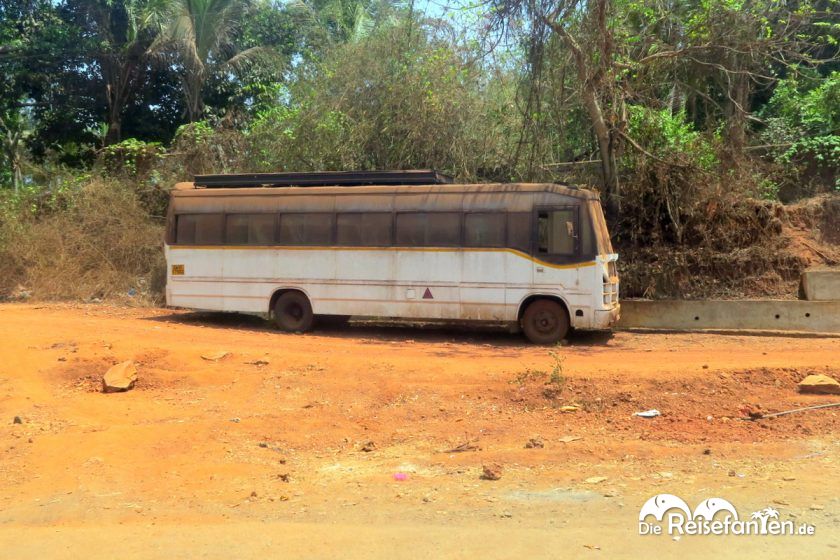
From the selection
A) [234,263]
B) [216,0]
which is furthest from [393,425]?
[216,0]

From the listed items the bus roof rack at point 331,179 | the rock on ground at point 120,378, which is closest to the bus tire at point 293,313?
the bus roof rack at point 331,179

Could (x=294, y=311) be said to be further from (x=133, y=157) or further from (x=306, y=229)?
(x=133, y=157)

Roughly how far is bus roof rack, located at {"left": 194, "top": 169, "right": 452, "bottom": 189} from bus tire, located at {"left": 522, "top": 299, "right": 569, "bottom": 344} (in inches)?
113

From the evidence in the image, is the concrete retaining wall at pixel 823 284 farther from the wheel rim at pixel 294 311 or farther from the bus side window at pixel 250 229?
the bus side window at pixel 250 229

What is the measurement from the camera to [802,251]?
15516 mm

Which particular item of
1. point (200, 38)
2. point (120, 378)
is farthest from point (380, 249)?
point (200, 38)

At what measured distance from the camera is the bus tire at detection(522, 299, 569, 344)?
12078 mm

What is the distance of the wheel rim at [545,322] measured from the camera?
12133 millimetres

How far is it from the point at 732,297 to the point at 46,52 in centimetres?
2107

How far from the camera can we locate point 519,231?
12078mm

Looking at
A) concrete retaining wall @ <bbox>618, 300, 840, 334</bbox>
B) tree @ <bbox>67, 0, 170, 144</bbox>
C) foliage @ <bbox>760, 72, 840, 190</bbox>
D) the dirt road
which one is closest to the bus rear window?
the dirt road

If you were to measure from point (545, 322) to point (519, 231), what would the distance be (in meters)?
1.60

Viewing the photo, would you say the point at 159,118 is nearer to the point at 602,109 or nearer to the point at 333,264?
the point at 333,264

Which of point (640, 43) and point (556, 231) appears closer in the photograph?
point (556, 231)
